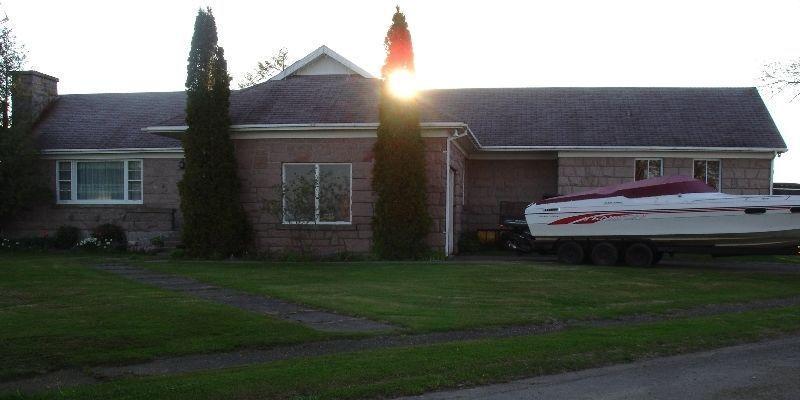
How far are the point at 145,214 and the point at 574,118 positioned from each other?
1333 cm

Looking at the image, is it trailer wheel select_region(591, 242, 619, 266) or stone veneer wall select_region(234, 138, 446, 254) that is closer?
trailer wheel select_region(591, 242, 619, 266)

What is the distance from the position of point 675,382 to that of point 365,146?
41.8ft

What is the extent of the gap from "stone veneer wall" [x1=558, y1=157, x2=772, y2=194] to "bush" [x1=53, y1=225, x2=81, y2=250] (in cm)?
1433

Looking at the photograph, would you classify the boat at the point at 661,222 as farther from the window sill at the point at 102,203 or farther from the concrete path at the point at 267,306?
the window sill at the point at 102,203

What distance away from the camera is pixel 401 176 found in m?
18.0

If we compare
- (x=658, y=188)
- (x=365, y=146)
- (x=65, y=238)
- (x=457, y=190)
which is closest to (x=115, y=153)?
(x=65, y=238)

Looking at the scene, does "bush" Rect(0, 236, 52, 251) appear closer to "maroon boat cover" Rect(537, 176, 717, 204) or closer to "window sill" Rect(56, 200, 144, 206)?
"window sill" Rect(56, 200, 144, 206)

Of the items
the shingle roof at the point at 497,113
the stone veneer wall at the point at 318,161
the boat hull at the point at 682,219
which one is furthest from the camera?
the shingle roof at the point at 497,113

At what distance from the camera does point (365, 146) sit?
18.9m

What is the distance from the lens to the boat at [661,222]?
15.5m

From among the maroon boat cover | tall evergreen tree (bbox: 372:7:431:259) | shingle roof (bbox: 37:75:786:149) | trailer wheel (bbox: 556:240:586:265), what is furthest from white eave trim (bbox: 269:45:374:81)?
the maroon boat cover

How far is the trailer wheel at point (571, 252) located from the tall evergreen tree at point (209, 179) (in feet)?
25.7

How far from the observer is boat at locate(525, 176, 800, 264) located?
15.5 m

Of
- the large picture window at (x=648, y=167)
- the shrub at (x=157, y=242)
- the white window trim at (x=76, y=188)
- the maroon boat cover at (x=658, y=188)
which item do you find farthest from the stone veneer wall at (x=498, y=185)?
the white window trim at (x=76, y=188)
